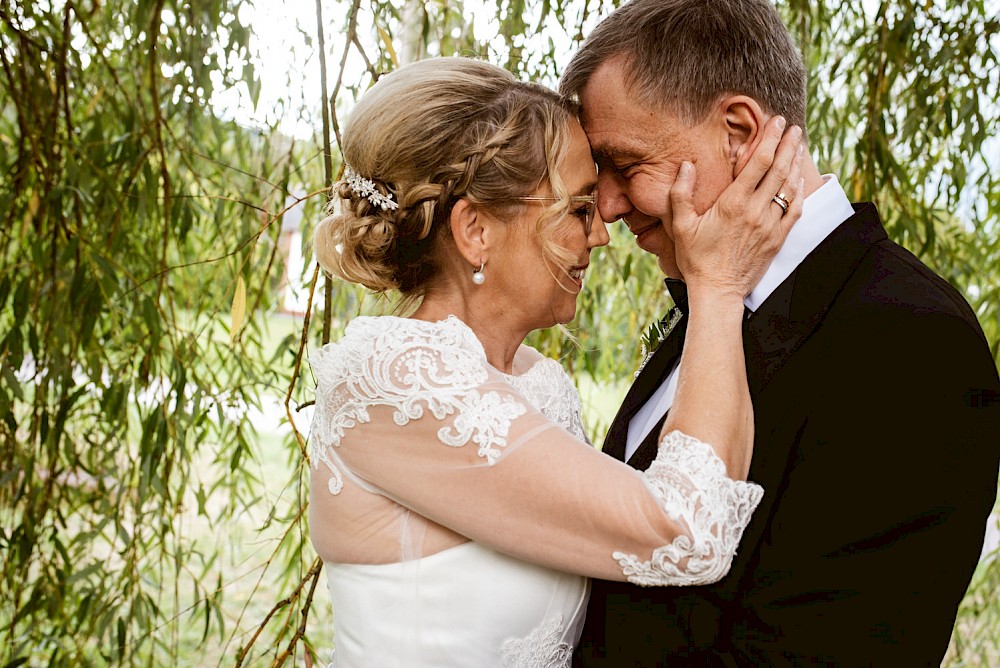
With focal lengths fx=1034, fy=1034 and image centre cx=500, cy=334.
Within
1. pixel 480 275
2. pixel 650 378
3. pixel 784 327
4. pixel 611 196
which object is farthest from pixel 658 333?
pixel 784 327

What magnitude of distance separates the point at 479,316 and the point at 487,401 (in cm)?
33

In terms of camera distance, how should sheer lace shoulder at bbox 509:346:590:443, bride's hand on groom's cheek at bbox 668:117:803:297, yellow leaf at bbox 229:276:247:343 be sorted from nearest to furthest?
bride's hand on groom's cheek at bbox 668:117:803:297
sheer lace shoulder at bbox 509:346:590:443
yellow leaf at bbox 229:276:247:343

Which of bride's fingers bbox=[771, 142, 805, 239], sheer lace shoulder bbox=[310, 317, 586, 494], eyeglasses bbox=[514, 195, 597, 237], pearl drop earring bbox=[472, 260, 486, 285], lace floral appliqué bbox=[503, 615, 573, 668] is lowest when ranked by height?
lace floral appliqué bbox=[503, 615, 573, 668]

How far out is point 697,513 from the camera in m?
1.42

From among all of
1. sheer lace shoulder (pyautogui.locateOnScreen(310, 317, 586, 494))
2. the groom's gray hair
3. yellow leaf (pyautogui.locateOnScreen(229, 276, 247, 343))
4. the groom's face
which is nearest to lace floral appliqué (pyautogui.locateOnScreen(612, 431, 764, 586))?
sheer lace shoulder (pyautogui.locateOnScreen(310, 317, 586, 494))

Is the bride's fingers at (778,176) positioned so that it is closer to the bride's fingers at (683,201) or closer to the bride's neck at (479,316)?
the bride's fingers at (683,201)

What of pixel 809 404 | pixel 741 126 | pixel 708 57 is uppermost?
pixel 708 57

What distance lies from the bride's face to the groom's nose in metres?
0.02

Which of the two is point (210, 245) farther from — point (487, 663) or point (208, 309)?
point (487, 663)

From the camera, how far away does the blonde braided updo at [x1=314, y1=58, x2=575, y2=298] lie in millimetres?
1743

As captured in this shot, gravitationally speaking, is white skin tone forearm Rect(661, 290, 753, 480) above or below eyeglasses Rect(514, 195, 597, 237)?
below

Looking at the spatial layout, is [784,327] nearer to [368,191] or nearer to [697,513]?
[697,513]

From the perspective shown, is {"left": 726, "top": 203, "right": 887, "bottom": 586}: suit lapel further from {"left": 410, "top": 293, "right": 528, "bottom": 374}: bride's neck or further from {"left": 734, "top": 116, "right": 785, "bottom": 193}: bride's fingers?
{"left": 410, "top": 293, "right": 528, "bottom": 374}: bride's neck

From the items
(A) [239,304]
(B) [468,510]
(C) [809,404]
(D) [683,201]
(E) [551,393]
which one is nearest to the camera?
(C) [809,404]
